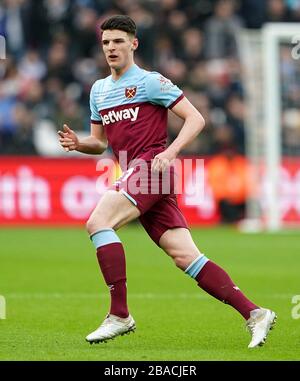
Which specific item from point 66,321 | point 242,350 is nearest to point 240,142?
point 66,321

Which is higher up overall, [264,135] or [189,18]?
[189,18]

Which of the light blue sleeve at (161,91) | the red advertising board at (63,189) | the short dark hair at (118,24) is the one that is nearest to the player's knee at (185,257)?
the light blue sleeve at (161,91)

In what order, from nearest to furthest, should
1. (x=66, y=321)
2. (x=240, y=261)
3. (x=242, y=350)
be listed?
(x=242, y=350)
(x=66, y=321)
(x=240, y=261)

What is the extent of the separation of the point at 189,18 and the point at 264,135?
14.5 feet

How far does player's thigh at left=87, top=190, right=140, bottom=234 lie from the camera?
734 cm

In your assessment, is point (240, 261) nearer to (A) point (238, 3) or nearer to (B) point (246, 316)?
(B) point (246, 316)

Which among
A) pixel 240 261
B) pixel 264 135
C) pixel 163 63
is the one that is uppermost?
pixel 163 63

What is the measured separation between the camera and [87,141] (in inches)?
311

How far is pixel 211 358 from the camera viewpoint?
6.79m

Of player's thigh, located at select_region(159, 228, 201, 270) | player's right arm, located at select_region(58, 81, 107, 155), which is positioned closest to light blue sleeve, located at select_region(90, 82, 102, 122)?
player's right arm, located at select_region(58, 81, 107, 155)

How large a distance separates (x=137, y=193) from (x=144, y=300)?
310 centimetres

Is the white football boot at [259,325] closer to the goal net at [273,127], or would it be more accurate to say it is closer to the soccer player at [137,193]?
the soccer player at [137,193]

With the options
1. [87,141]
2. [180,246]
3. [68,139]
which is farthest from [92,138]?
[180,246]

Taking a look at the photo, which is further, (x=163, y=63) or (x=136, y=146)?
(x=163, y=63)
